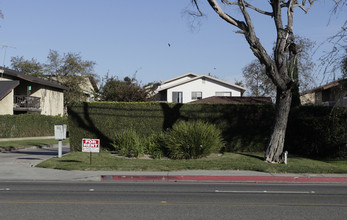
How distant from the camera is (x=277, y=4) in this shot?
1777cm

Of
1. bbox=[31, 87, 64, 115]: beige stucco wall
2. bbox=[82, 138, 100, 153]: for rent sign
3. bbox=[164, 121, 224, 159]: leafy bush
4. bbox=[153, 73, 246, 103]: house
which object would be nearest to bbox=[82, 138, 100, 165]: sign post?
bbox=[82, 138, 100, 153]: for rent sign

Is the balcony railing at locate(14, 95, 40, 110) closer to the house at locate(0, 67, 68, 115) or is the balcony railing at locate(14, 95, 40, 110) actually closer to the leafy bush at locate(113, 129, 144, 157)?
the house at locate(0, 67, 68, 115)

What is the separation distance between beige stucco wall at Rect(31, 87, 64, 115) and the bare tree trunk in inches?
1454

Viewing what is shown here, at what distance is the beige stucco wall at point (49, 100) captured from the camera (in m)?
49.5

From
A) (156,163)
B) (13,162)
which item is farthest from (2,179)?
(156,163)

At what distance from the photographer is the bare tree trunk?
58.4 ft

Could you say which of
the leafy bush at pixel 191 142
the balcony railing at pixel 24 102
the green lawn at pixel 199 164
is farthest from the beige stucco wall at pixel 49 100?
the leafy bush at pixel 191 142

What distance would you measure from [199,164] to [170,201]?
7.51 metres

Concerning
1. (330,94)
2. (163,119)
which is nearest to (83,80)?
(330,94)

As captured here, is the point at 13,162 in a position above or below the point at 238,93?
below

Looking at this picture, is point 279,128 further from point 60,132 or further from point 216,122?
point 60,132

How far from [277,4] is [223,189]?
966 centimetres

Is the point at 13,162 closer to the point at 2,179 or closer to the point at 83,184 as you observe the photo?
the point at 2,179

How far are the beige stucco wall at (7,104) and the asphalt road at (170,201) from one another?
2960 centimetres
